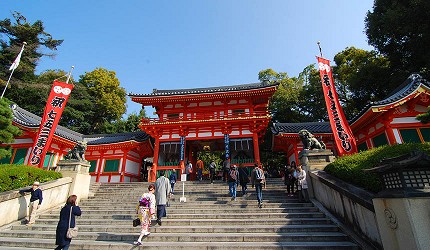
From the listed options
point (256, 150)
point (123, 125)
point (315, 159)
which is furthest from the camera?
point (123, 125)

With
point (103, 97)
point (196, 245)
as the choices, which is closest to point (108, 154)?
point (103, 97)

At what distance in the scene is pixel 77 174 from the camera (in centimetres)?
983

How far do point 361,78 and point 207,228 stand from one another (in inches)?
696

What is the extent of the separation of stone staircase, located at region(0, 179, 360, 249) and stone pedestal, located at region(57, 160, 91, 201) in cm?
97

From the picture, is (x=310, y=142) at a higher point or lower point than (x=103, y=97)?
lower

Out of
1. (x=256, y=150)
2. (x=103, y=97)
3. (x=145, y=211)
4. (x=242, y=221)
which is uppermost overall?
(x=103, y=97)

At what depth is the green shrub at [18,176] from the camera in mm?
7402

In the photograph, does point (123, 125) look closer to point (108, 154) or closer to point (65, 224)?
point (108, 154)

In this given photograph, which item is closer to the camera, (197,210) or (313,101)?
(197,210)

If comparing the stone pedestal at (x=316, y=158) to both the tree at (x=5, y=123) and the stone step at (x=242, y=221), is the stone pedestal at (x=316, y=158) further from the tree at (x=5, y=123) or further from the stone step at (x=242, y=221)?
the tree at (x=5, y=123)

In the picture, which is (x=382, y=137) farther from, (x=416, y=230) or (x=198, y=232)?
(x=198, y=232)

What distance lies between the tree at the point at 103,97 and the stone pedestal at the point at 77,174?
67.9ft

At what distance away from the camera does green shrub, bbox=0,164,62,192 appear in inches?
291

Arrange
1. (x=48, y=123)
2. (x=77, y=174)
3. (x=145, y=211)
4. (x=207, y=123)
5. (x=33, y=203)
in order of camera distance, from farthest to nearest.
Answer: (x=207, y=123)
(x=48, y=123)
(x=77, y=174)
(x=33, y=203)
(x=145, y=211)
